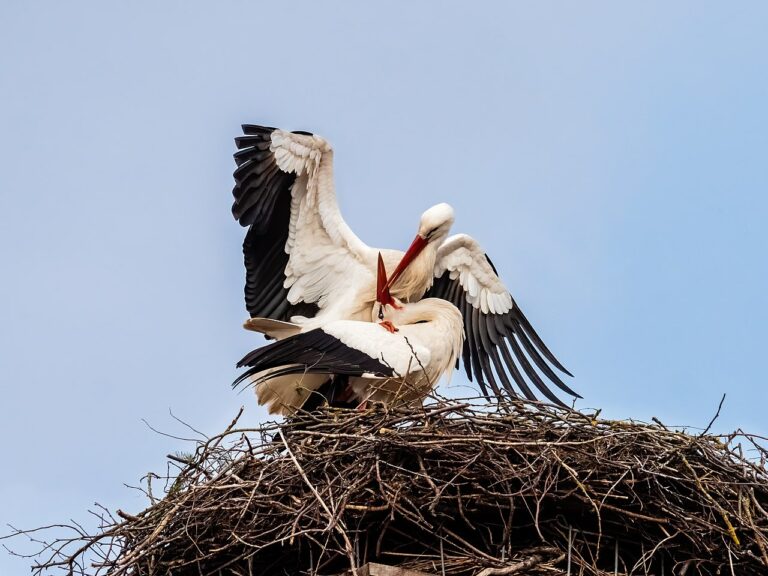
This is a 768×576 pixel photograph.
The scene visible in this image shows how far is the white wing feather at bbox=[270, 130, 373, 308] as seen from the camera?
21.1 ft

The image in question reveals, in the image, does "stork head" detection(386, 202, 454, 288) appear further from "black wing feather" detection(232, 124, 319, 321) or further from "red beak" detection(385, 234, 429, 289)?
"black wing feather" detection(232, 124, 319, 321)

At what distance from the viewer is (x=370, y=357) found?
5922mm

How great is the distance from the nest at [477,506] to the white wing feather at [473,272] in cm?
204

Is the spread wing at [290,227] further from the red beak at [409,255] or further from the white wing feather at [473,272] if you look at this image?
the white wing feather at [473,272]

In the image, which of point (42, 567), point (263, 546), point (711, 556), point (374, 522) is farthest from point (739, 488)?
point (42, 567)

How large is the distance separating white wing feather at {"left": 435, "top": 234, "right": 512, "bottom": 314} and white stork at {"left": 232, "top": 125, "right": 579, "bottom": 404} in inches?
1.5

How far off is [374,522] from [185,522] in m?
0.76

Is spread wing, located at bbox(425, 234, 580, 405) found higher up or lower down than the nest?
higher up

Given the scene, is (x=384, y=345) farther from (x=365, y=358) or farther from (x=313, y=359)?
(x=313, y=359)

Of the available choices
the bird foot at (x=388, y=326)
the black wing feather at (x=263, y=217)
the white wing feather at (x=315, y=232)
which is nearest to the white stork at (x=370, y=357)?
the bird foot at (x=388, y=326)

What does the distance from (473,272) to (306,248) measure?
1.04m

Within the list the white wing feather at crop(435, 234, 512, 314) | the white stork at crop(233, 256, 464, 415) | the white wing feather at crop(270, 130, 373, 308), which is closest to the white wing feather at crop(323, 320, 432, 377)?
the white stork at crop(233, 256, 464, 415)

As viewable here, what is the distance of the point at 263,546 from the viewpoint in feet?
15.4

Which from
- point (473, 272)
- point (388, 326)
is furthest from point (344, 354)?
point (473, 272)
